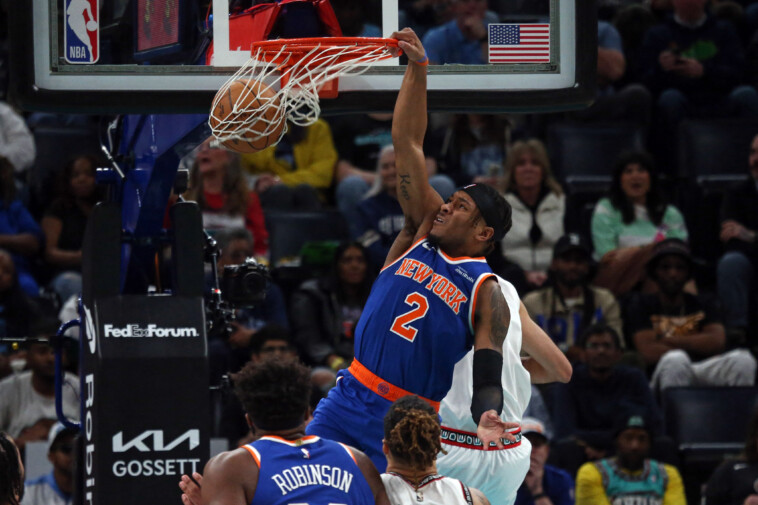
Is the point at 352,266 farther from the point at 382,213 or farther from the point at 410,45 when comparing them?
the point at 410,45

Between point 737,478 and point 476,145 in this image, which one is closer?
point 737,478

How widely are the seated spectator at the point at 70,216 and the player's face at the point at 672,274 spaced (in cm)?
422

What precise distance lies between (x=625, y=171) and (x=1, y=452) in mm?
6860

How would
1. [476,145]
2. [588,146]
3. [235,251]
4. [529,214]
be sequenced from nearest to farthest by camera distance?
[235,251] < [529,214] < [476,145] < [588,146]

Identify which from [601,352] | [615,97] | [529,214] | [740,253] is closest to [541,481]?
[601,352]

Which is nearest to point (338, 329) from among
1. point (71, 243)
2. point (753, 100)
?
point (71, 243)

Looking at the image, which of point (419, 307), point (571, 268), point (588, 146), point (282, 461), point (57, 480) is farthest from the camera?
point (588, 146)

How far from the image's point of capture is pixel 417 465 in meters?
4.80

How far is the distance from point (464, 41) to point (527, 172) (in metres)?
4.42

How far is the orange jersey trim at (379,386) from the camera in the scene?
5.47 m

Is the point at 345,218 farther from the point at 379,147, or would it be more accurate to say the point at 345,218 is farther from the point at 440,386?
the point at 440,386

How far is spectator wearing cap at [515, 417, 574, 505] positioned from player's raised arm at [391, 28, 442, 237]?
2.78 m

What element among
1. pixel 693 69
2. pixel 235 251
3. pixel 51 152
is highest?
pixel 693 69

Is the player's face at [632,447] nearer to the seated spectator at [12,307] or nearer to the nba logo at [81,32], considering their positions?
the seated spectator at [12,307]
